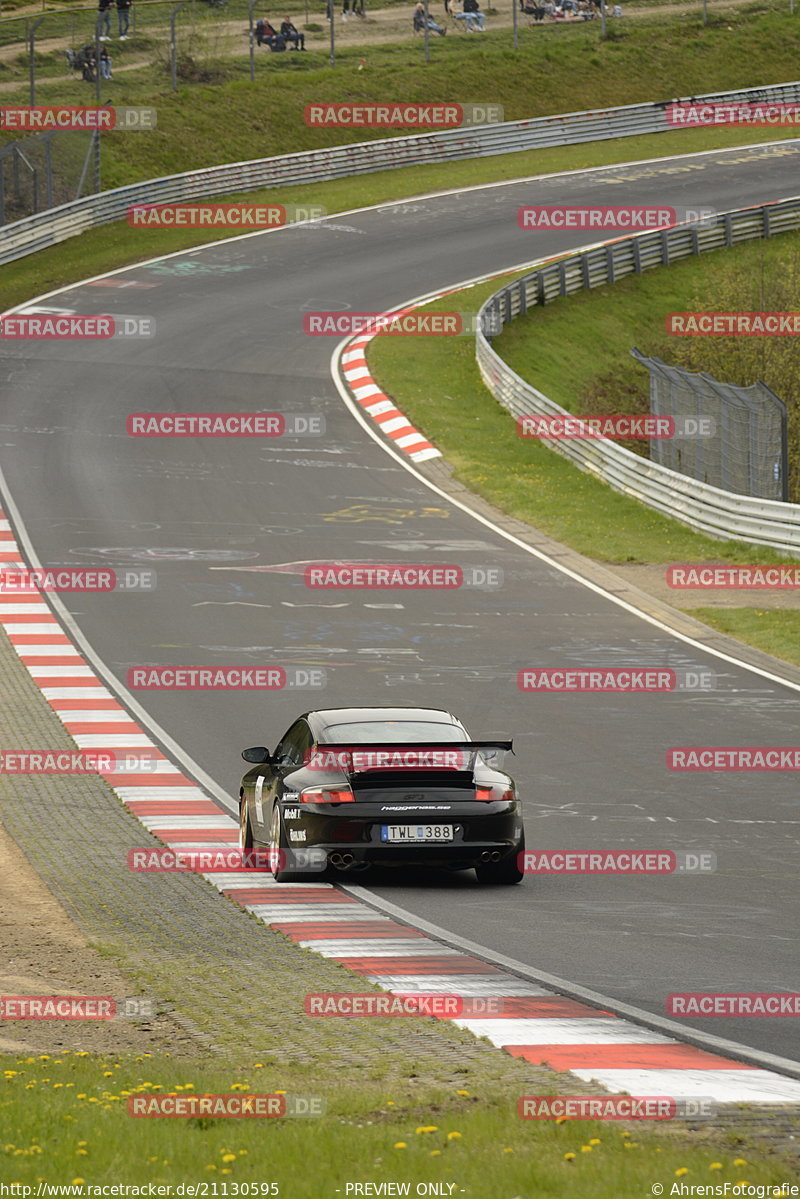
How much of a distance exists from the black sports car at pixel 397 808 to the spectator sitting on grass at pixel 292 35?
208 ft

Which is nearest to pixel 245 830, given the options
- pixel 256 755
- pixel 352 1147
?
pixel 256 755

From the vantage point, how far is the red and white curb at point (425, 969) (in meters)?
7.85

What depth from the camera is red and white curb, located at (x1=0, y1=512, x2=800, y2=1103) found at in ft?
25.8

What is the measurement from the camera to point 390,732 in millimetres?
13383

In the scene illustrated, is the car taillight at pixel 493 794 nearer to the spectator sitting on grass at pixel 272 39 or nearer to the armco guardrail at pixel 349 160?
the armco guardrail at pixel 349 160

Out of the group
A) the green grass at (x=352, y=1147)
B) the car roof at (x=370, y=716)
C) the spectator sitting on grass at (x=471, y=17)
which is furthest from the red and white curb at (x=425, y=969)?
the spectator sitting on grass at (x=471, y=17)

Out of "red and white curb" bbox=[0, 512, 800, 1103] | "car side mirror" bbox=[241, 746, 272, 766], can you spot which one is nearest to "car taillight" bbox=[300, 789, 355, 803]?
"red and white curb" bbox=[0, 512, 800, 1103]

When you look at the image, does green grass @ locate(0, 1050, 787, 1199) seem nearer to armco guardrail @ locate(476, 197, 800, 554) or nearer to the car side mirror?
the car side mirror

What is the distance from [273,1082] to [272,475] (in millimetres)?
27783

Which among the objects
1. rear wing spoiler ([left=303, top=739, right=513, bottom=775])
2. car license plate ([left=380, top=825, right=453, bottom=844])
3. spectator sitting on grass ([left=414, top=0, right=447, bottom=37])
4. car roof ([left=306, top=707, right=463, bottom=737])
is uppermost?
spectator sitting on grass ([left=414, top=0, right=447, bottom=37])

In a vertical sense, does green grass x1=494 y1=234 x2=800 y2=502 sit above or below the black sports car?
above

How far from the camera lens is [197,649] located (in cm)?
2289

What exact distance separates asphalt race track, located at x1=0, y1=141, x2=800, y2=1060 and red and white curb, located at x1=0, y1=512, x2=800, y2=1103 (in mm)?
451

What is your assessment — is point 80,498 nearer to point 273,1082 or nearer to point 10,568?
point 10,568
